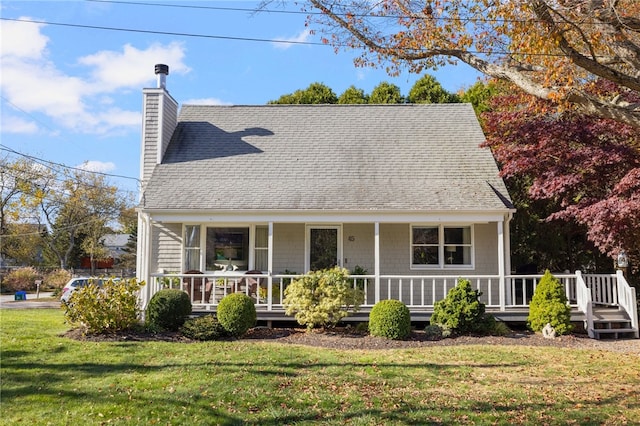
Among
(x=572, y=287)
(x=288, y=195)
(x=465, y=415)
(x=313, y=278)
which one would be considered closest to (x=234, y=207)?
(x=288, y=195)

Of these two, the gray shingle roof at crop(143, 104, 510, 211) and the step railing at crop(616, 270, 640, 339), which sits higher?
the gray shingle roof at crop(143, 104, 510, 211)

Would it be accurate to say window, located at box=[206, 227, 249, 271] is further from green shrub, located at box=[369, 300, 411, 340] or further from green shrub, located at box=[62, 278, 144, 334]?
green shrub, located at box=[369, 300, 411, 340]

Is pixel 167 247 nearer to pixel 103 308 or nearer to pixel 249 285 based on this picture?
pixel 249 285

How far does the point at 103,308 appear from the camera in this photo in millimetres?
10555

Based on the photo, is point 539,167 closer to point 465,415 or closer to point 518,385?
point 518,385

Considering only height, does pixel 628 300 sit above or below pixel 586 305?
above

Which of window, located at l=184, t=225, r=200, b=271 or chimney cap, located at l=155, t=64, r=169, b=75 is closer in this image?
window, located at l=184, t=225, r=200, b=271

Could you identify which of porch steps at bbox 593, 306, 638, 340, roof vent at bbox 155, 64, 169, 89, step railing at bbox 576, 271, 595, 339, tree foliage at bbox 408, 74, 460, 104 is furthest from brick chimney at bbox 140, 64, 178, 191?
tree foliage at bbox 408, 74, 460, 104

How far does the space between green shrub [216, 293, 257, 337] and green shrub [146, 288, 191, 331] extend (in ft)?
3.16

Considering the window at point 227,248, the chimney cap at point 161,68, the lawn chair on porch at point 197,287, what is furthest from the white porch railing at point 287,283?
the chimney cap at point 161,68

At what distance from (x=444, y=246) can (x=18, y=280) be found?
31897 millimetres

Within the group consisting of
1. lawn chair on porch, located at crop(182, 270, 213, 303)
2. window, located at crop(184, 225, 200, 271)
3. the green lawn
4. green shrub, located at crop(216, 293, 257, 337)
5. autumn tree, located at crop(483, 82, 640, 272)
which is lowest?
the green lawn

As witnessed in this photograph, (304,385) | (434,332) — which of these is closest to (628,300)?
(434,332)

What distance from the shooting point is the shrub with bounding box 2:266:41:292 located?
114ft
